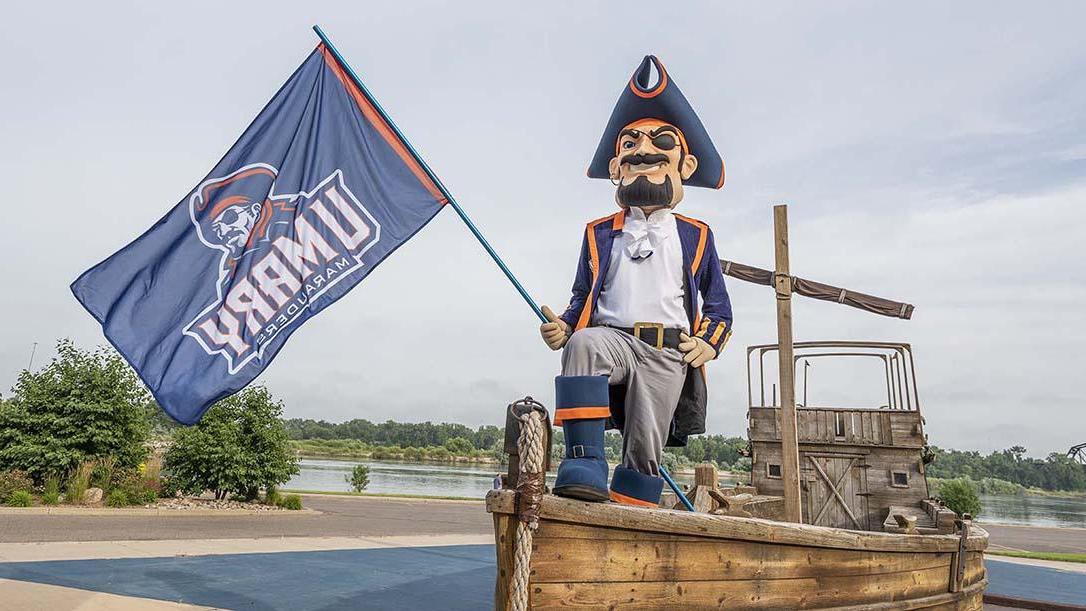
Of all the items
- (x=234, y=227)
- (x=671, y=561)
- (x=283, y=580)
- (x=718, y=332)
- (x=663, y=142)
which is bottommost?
(x=283, y=580)

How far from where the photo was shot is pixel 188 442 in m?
10.7

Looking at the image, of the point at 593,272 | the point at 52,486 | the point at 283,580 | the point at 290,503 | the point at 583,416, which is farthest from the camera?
the point at 290,503

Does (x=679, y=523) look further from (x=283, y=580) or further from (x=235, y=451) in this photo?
(x=235, y=451)

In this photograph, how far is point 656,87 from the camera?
3305 millimetres

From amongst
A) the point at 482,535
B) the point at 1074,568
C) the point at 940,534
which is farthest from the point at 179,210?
the point at 1074,568

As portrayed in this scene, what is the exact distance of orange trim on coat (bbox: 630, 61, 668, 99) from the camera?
3297mm

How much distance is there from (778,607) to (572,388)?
1.32 m

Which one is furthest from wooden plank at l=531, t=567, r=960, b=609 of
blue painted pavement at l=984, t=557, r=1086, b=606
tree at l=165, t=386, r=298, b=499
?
tree at l=165, t=386, r=298, b=499

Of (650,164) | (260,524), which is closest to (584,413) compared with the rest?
(650,164)

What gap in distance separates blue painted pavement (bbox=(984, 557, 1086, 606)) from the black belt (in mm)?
6615

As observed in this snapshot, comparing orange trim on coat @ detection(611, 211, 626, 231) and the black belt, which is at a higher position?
orange trim on coat @ detection(611, 211, 626, 231)

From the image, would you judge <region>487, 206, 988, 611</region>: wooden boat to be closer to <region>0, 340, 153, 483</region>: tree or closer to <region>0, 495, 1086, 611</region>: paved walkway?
<region>0, 495, 1086, 611</region>: paved walkway

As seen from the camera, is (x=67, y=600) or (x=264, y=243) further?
(x=67, y=600)

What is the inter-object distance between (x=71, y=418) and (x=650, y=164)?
10871 mm
